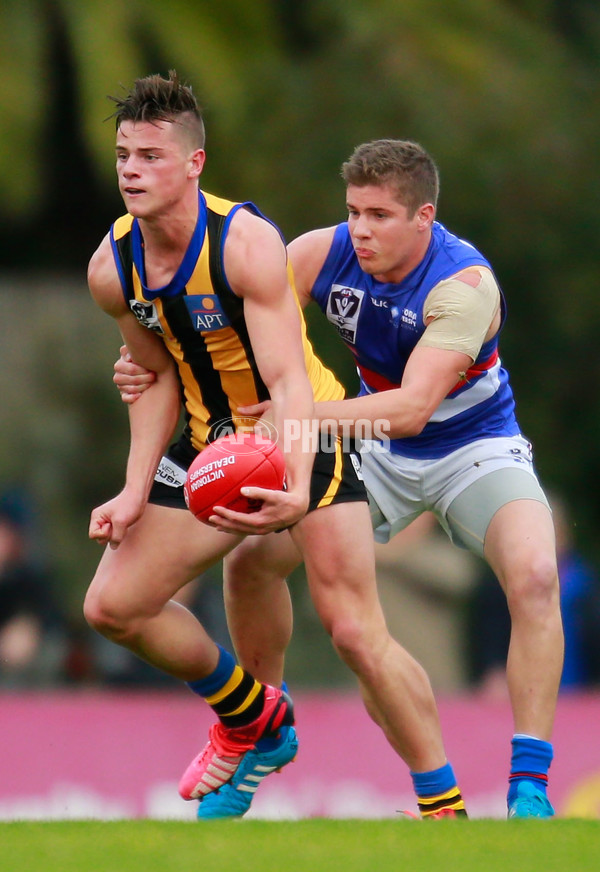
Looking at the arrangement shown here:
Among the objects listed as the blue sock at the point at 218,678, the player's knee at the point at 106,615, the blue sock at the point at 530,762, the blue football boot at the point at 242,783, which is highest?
the player's knee at the point at 106,615

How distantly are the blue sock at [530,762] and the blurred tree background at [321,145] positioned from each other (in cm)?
734

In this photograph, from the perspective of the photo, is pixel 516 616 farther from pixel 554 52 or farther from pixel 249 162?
pixel 554 52

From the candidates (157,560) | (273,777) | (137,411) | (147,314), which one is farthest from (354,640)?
(273,777)

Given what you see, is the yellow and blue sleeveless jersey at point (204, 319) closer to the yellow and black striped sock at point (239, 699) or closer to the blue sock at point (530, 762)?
the yellow and black striped sock at point (239, 699)

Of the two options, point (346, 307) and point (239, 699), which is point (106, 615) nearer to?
point (239, 699)

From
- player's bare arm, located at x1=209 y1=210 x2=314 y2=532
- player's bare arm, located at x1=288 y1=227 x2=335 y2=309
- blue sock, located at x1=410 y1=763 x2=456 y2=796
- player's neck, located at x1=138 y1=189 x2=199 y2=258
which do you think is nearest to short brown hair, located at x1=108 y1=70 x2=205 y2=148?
player's neck, located at x1=138 y1=189 x2=199 y2=258

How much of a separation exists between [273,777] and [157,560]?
3.72 m

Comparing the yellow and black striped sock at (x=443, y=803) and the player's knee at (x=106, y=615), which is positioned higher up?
the player's knee at (x=106, y=615)

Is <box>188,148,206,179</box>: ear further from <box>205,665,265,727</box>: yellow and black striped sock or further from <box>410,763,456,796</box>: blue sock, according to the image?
<box>410,763,456,796</box>: blue sock

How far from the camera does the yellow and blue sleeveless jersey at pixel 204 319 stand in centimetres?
580

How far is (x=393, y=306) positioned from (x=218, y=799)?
2292mm

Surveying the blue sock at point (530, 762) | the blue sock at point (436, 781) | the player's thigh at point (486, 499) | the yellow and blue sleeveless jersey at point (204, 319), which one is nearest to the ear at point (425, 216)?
the yellow and blue sleeveless jersey at point (204, 319)

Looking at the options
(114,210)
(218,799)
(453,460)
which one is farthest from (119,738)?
(114,210)

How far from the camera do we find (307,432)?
571 cm
